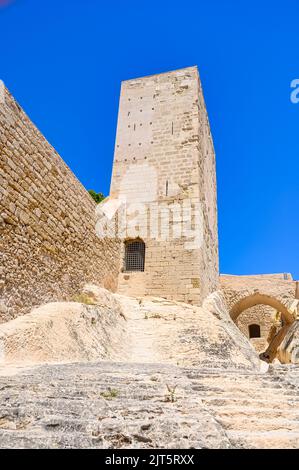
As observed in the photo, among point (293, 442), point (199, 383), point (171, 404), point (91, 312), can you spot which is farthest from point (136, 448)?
point (91, 312)

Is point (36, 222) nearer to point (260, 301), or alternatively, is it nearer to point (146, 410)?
point (146, 410)

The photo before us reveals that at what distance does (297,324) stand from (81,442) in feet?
44.6

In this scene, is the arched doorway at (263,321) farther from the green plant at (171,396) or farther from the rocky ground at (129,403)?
the green plant at (171,396)

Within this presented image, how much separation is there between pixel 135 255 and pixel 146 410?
374 inches

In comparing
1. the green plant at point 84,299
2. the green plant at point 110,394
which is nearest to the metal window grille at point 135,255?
the green plant at point 84,299

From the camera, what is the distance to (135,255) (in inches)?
465

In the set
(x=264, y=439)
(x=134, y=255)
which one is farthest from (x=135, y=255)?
(x=264, y=439)

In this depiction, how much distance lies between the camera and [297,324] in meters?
13.8

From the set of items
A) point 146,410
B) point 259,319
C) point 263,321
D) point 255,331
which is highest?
point 259,319

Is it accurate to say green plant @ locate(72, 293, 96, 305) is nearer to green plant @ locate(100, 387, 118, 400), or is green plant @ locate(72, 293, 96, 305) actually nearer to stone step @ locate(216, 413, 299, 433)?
green plant @ locate(100, 387, 118, 400)

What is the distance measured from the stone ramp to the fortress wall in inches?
113

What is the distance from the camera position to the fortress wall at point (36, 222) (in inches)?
230

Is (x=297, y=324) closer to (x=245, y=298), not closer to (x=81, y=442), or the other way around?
(x=245, y=298)

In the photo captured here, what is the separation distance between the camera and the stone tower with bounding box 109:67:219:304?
1117cm
